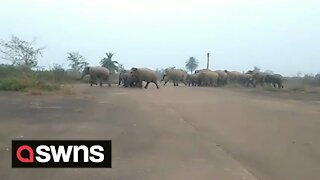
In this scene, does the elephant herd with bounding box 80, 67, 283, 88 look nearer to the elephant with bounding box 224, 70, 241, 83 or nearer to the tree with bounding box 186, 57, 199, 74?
the elephant with bounding box 224, 70, 241, 83

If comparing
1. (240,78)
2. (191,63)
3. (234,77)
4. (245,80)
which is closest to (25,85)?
(245,80)

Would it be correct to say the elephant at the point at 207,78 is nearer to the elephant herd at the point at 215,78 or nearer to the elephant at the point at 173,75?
the elephant herd at the point at 215,78

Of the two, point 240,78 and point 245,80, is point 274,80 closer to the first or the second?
point 245,80

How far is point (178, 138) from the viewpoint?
360 inches

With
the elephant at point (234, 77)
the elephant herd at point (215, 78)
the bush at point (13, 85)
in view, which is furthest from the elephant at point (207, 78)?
the bush at point (13, 85)

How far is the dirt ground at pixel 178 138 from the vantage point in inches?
256

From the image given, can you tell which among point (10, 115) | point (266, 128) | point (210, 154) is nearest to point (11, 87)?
point (10, 115)

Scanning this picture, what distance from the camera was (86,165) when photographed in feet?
20.2

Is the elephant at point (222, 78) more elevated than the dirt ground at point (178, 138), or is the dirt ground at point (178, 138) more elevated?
the elephant at point (222, 78)

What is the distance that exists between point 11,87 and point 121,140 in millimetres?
16505

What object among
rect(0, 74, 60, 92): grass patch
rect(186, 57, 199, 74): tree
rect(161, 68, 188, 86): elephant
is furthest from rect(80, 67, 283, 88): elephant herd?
rect(186, 57, 199, 74): tree

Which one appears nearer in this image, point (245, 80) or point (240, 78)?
point (245, 80)

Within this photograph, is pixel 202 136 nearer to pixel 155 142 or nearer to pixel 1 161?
pixel 155 142

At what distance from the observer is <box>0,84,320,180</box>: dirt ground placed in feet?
21.3
